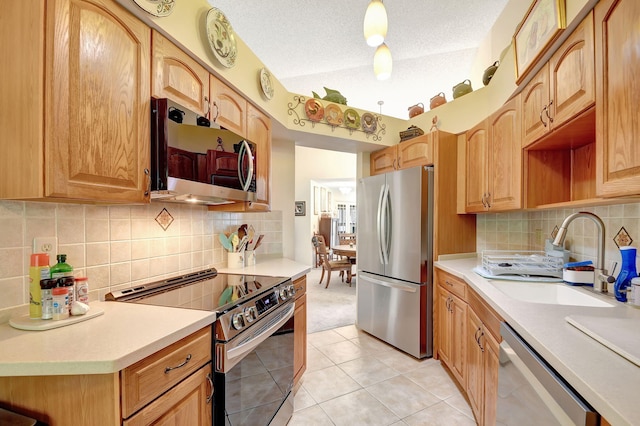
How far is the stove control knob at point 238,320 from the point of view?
1.21 m

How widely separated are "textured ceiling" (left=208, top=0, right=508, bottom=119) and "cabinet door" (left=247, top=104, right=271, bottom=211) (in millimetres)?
1322

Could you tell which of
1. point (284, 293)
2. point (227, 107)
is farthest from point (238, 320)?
point (227, 107)

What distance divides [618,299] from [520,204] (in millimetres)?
717

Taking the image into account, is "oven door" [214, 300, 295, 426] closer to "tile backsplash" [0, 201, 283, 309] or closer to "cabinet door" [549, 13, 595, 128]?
"tile backsplash" [0, 201, 283, 309]

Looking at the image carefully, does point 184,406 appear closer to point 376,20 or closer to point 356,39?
point 376,20

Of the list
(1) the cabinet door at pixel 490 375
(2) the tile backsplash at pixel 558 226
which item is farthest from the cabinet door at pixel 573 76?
(1) the cabinet door at pixel 490 375

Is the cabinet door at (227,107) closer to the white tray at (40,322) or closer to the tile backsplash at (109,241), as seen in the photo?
the tile backsplash at (109,241)

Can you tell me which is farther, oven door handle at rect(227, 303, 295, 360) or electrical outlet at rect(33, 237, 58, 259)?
oven door handle at rect(227, 303, 295, 360)

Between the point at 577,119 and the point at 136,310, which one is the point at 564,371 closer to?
the point at 577,119

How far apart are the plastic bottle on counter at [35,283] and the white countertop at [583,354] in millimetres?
1648

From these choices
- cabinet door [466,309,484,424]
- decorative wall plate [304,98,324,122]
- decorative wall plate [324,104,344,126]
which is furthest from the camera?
decorative wall plate [324,104,344,126]

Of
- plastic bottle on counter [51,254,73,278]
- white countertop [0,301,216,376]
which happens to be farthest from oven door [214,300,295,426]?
plastic bottle on counter [51,254,73,278]

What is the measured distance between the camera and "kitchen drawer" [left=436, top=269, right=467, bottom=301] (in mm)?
1962

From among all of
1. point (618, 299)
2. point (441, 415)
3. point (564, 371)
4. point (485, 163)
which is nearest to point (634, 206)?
point (618, 299)
